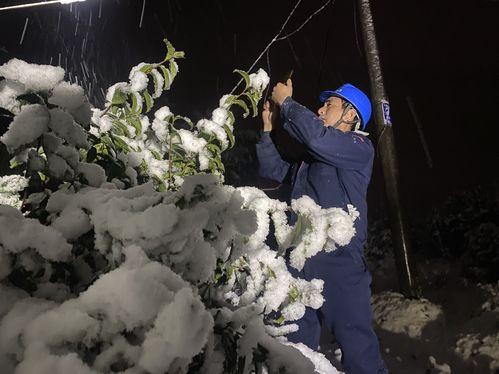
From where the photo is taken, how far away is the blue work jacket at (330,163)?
2832 millimetres

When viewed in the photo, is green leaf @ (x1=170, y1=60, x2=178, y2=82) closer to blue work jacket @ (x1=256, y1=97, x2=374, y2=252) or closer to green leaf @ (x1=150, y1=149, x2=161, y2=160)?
green leaf @ (x1=150, y1=149, x2=161, y2=160)

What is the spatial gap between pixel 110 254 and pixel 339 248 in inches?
82.2

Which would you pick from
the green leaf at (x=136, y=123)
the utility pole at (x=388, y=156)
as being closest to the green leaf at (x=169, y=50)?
the green leaf at (x=136, y=123)

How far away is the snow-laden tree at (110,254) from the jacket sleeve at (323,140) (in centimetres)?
→ 107

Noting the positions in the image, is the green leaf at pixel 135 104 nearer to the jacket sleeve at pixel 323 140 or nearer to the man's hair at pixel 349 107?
the jacket sleeve at pixel 323 140

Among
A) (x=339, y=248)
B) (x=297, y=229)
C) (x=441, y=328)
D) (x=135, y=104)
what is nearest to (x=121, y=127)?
(x=135, y=104)

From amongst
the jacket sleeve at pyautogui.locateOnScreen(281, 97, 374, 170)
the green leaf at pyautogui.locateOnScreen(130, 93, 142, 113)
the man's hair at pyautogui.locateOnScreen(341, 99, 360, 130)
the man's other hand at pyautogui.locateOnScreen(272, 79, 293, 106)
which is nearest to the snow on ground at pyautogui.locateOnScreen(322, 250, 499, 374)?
the jacket sleeve at pyautogui.locateOnScreen(281, 97, 374, 170)

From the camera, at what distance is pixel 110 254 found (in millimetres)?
1067

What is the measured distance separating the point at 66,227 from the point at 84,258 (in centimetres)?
13

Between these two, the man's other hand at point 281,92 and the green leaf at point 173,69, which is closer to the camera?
the green leaf at point 173,69

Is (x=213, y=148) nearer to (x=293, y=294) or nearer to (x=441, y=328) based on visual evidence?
(x=293, y=294)

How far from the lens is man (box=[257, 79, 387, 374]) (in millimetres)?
2812

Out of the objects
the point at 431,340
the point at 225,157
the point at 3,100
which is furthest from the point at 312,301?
the point at 225,157

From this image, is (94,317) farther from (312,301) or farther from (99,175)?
(312,301)
